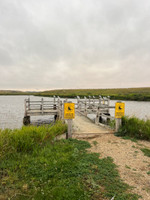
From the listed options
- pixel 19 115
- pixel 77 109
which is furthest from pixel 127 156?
pixel 19 115

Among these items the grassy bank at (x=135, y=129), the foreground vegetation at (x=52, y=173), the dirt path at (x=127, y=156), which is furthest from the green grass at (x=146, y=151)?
the foreground vegetation at (x=52, y=173)

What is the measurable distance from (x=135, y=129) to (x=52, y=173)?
4.92 m

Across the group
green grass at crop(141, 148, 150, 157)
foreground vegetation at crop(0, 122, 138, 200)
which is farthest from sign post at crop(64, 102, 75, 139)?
green grass at crop(141, 148, 150, 157)

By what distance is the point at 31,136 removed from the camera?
5.45m

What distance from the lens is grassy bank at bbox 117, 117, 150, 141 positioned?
662 cm

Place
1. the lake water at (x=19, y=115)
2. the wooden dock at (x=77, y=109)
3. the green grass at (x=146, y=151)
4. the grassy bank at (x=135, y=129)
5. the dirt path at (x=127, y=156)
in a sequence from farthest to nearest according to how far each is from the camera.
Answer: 1. the wooden dock at (x=77, y=109)
2. the lake water at (x=19, y=115)
3. the grassy bank at (x=135, y=129)
4. the green grass at (x=146, y=151)
5. the dirt path at (x=127, y=156)

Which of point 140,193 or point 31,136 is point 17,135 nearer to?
point 31,136

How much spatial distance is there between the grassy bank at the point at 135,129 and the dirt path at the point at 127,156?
443 millimetres

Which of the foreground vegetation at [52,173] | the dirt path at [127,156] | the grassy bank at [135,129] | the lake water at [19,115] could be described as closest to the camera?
the foreground vegetation at [52,173]

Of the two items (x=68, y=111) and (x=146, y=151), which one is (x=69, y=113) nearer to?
(x=68, y=111)

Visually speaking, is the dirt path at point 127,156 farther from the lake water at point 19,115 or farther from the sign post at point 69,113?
the lake water at point 19,115

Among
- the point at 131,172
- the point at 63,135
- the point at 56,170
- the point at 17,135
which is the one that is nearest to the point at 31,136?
the point at 17,135

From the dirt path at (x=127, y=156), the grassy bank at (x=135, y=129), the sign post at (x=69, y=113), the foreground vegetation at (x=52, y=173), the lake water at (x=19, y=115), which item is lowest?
the lake water at (x=19, y=115)

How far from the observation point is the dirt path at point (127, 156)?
11.0ft
